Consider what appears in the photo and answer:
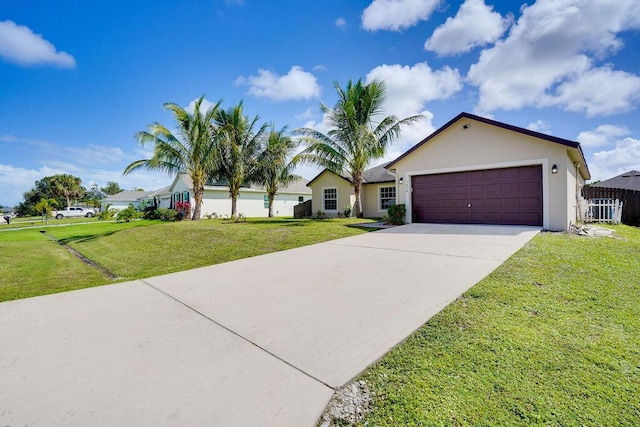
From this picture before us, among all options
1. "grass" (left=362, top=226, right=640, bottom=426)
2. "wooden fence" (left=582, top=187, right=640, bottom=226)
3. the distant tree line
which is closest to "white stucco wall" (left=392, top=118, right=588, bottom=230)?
"grass" (left=362, top=226, right=640, bottom=426)

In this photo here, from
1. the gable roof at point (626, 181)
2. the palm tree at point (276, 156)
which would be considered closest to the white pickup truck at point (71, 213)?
the palm tree at point (276, 156)

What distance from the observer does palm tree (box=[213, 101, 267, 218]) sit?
20156 millimetres

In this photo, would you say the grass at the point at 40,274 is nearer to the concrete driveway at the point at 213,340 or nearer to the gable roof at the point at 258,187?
the concrete driveway at the point at 213,340

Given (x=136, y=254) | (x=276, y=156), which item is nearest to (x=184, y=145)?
(x=276, y=156)

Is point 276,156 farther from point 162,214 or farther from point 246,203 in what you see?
point 162,214

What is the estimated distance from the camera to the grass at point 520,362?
1.91 metres

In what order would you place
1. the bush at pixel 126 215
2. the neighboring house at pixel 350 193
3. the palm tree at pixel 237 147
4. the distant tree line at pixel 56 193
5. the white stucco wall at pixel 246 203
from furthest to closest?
the distant tree line at pixel 56 193 < the white stucco wall at pixel 246 203 < the bush at pixel 126 215 < the palm tree at pixel 237 147 < the neighboring house at pixel 350 193

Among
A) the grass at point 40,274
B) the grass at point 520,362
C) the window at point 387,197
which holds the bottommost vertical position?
the grass at point 40,274

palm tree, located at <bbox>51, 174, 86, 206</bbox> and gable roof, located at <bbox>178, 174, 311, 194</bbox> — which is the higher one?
palm tree, located at <bbox>51, 174, 86, 206</bbox>

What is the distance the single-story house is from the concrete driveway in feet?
20.5

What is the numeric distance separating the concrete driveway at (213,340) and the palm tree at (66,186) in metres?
66.6

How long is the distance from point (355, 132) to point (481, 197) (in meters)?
7.43

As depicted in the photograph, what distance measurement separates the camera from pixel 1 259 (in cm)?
895

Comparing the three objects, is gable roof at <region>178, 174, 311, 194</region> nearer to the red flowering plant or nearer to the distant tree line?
the red flowering plant
